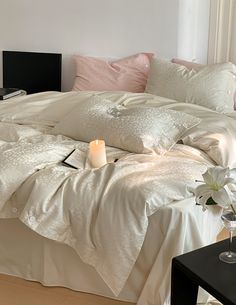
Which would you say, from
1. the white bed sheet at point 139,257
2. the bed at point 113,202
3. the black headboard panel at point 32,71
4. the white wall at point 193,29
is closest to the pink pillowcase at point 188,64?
the white wall at point 193,29

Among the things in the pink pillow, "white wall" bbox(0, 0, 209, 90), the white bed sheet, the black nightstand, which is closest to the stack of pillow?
the pink pillow

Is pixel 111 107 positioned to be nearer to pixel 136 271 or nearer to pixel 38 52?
pixel 136 271

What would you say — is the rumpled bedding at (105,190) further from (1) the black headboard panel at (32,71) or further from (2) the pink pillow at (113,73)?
(1) the black headboard panel at (32,71)

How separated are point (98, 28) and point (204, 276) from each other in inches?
93.6

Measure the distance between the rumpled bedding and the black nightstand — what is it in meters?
0.22

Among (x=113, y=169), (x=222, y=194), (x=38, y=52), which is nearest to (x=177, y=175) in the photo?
(x=113, y=169)

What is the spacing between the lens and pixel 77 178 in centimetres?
188

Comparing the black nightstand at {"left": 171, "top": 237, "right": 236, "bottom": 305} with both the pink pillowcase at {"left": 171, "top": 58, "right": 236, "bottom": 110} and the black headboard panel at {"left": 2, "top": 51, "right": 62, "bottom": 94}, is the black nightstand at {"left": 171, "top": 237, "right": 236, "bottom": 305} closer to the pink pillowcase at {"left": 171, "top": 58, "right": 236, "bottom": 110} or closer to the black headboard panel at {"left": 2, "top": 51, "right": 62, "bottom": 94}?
the pink pillowcase at {"left": 171, "top": 58, "right": 236, "bottom": 110}

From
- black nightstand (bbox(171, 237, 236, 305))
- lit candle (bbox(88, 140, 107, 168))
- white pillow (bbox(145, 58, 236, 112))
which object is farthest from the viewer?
white pillow (bbox(145, 58, 236, 112))

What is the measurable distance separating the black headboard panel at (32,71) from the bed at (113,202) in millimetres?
1149

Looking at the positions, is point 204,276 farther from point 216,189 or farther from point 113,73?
point 113,73

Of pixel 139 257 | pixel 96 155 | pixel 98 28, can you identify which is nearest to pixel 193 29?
pixel 98 28

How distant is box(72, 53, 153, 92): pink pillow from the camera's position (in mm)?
3098

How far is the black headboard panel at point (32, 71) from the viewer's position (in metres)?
3.47
